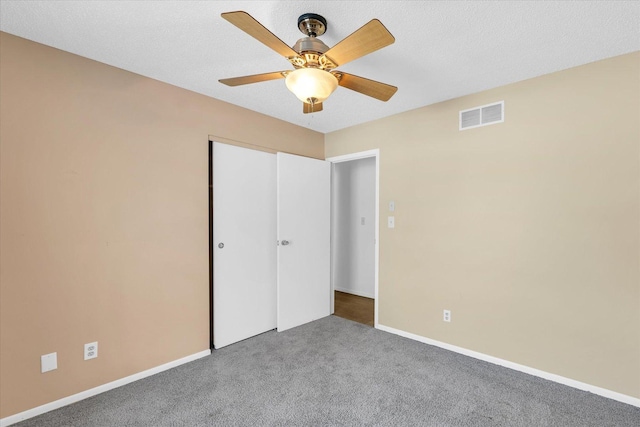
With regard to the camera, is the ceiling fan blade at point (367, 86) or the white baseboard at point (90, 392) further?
the white baseboard at point (90, 392)

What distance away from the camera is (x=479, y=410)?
194cm

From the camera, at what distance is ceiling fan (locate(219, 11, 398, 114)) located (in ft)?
4.06

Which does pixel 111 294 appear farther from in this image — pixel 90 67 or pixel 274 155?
pixel 274 155

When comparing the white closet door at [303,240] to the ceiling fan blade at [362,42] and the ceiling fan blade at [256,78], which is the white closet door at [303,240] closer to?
the ceiling fan blade at [256,78]

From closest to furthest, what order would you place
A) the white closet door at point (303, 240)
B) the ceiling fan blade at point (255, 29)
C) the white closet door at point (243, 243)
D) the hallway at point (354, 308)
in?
the ceiling fan blade at point (255, 29) < the white closet door at point (243, 243) < the white closet door at point (303, 240) < the hallway at point (354, 308)

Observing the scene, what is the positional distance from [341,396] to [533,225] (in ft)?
6.53

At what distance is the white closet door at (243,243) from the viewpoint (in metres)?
2.83

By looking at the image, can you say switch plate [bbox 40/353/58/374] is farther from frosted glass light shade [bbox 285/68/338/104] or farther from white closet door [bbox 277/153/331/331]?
frosted glass light shade [bbox 285/68/338/104]

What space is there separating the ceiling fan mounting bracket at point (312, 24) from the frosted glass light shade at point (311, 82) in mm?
330

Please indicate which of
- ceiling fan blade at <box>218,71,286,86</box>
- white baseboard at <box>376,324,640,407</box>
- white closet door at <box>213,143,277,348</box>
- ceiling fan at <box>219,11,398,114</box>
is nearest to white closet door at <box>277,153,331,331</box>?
white closet door at <box>213,143,277,348</box>

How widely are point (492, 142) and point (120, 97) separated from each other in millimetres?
3048

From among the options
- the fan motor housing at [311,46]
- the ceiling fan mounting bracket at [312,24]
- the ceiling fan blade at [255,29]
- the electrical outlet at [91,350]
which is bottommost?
the electrical outlet at [91,350]

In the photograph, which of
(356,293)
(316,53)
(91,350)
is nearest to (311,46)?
(316,53)

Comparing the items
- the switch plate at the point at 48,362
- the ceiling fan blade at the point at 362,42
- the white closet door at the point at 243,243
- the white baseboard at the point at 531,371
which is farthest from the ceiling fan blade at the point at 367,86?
the switch plate at the point at 48,362
